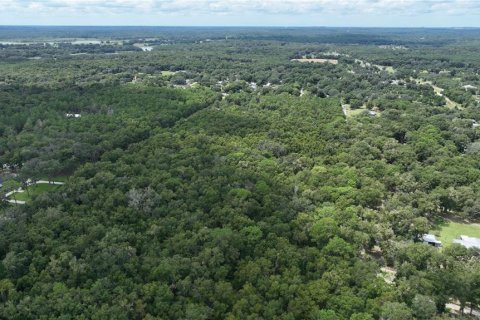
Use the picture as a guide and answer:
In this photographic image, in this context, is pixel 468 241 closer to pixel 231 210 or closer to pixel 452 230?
pixel 452 230

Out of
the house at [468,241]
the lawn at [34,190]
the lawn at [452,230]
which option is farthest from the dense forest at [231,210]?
the house at [468,241]

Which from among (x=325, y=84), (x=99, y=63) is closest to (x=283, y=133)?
(x=325, y=84)

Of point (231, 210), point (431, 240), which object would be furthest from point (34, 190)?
→ point (431, 240)

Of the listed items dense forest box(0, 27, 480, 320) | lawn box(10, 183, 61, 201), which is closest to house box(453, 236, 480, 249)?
dense forest box(0, 27, 480, 320)

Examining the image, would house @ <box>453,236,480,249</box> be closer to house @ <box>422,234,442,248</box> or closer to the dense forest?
the dense forest

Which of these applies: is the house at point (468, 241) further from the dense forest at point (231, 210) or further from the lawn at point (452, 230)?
the dense forest at point (231, 210)
